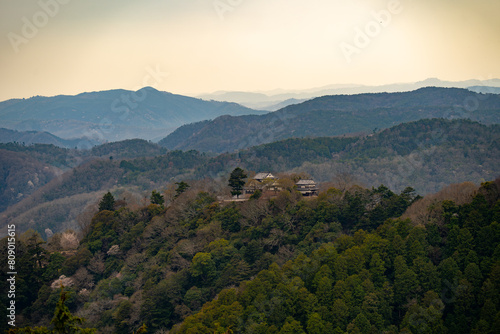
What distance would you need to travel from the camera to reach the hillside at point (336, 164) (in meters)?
134

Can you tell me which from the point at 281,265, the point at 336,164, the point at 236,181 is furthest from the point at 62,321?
the point at 336,164

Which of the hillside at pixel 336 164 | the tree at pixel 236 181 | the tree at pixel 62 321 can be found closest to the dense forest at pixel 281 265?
the tree at pixel 236 181

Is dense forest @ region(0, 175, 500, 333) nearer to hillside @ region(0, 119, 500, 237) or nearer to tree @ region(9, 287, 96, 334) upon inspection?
tree @ region(9, 287, 96, 334)

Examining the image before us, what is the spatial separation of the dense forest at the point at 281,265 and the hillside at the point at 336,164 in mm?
74563

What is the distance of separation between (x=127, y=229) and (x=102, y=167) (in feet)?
435

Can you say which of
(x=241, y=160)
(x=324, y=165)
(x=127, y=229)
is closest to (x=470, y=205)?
(x=127, y=229)

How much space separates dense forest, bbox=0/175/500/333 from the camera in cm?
2900

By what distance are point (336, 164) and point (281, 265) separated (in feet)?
350

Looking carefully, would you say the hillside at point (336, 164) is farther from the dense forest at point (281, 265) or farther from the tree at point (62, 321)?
the tree at point (62, 321)

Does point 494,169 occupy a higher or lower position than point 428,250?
lower

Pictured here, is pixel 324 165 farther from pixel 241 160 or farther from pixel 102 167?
pixel 102 167

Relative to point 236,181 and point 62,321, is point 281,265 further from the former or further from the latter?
point 62,321

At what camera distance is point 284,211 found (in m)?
44.4

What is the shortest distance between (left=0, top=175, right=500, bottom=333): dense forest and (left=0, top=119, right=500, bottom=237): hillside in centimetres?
7456
